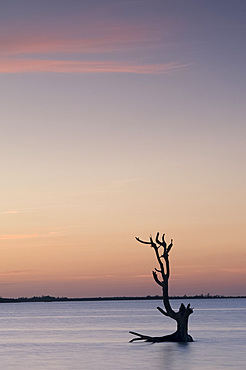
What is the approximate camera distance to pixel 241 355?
47.2 metres

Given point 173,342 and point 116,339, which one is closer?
point 173,342

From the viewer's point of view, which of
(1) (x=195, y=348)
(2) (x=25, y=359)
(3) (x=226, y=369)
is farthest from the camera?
(1) (x=195, y=348)

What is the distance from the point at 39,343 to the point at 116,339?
7381 millimetres

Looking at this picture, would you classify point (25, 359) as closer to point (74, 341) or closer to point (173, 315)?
point (173, 315)

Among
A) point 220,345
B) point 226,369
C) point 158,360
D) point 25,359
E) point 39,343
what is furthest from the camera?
point 39,343

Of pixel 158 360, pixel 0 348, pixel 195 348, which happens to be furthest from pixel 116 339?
pixel 158 360

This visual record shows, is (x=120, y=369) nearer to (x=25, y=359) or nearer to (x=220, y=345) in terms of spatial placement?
(x=25, y=359)

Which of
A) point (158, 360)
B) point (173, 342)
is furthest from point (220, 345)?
point (158, 360)

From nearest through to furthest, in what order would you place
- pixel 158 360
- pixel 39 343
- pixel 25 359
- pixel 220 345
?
pixel 158 360 → pixel 25 359 → pixel 220 345 → pixel 39 343

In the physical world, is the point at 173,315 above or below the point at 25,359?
above

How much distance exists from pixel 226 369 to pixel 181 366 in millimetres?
2745

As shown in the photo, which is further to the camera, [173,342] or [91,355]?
[173,342]

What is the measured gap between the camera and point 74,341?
2499 inches

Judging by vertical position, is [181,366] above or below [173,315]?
below
